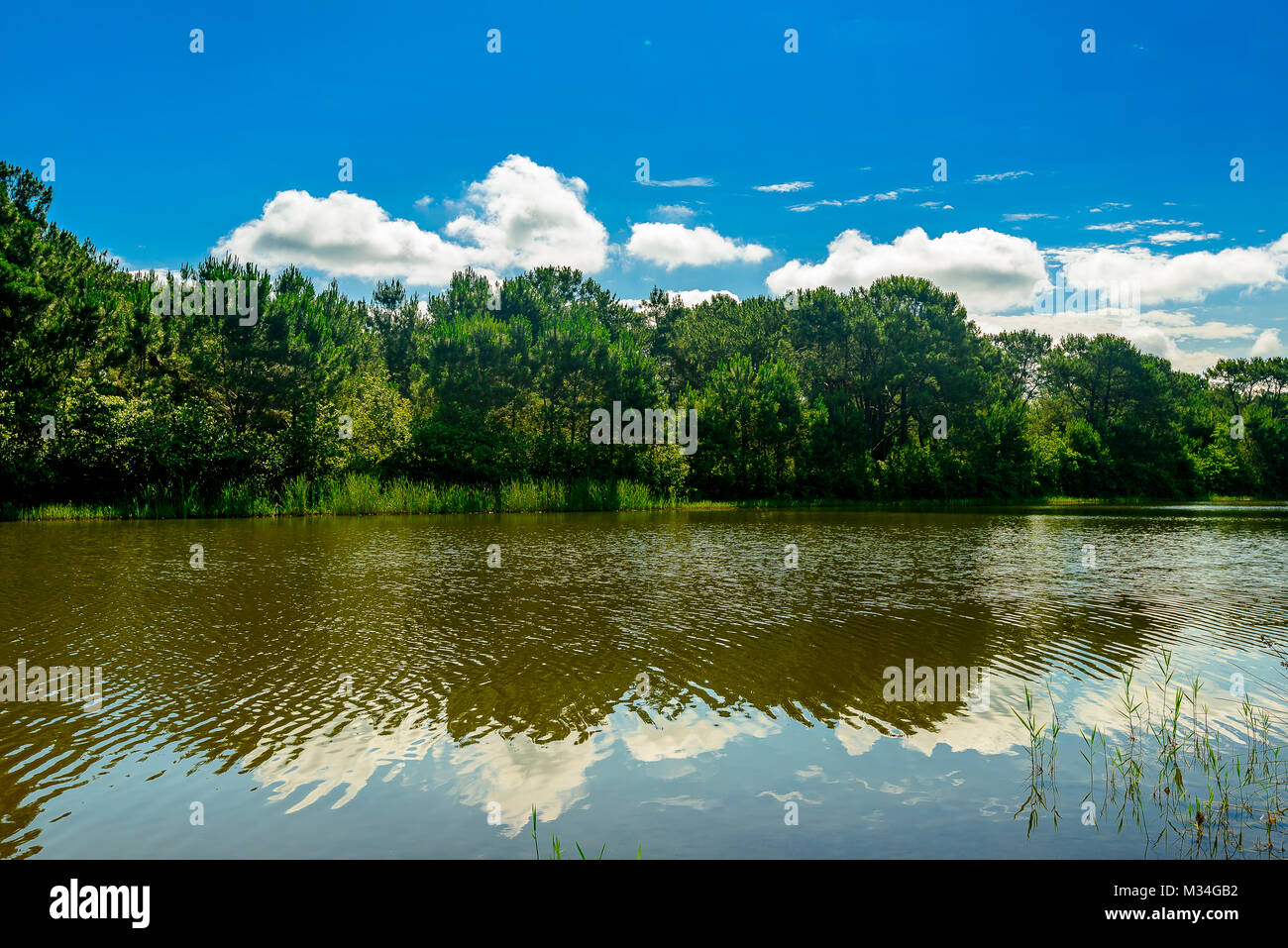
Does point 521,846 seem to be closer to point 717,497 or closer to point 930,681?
point 930,681

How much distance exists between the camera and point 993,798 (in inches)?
221

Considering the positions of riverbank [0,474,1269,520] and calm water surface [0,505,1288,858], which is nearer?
calm water surface [0,505,1288,858]

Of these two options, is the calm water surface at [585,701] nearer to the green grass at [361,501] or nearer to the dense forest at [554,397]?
the green grass at [361,501]

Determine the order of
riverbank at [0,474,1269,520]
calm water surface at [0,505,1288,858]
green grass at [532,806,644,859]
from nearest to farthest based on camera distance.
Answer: green grass at [532,806,644,859], calm water surface at [0,505,1288,858], riverbank at [0,474,1269,520]

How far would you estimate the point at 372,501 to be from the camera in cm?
3784

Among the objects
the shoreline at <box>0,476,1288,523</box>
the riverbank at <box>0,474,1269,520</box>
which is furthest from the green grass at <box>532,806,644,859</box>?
the riverbank at <box>0,474,1269,520</box>

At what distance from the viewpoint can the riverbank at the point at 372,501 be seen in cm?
3441

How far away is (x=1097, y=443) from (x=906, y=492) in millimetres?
22728

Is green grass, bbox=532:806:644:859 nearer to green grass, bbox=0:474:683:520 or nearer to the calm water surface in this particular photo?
the calm water surface

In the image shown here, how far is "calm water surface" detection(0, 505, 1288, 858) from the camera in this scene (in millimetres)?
5148

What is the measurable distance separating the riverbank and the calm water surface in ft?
57.9

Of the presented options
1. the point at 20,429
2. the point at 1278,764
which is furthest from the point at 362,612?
the point at 20,429

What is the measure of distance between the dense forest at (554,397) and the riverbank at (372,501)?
0.98 feet

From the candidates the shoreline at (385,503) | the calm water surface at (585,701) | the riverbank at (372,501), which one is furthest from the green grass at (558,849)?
the riverbank at (372,501)
